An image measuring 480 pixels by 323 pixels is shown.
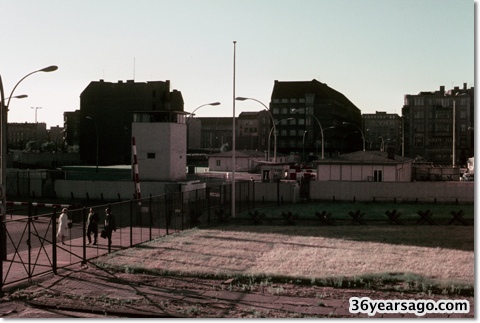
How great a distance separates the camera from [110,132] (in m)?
110

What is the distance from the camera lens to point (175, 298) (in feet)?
52.1

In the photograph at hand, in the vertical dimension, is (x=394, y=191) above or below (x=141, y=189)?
above

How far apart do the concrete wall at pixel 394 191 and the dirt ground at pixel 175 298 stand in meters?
29.1

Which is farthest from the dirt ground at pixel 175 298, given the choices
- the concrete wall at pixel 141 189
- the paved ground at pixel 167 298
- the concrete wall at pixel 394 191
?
the concrete wall at pixel 394 191

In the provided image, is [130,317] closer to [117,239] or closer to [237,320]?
[237,320]

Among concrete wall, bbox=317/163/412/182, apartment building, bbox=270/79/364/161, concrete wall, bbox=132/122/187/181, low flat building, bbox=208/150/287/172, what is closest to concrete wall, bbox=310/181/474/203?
concrete wall, bbox=317/163/412/182

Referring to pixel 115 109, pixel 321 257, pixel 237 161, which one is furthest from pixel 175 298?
pixel 115 109

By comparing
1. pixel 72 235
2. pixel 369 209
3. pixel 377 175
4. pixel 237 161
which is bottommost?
pixel 72 235

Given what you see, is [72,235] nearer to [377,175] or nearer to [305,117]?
[377,175]

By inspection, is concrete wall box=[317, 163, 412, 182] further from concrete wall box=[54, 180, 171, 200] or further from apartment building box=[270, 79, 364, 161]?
apartment building box=[270, 79, 364, 161]

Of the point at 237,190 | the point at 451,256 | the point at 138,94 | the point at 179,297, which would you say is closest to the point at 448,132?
the point at 138,94

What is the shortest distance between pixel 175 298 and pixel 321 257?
750cm

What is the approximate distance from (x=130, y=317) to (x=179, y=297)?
203cm

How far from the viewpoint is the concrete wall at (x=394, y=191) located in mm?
44062
